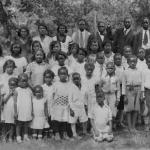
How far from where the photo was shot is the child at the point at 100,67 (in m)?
7.85

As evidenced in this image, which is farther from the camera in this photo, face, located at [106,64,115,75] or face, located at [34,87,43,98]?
face, located at [106,64,115,75]

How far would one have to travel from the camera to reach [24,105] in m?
7.35

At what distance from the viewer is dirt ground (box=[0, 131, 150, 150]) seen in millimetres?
6973

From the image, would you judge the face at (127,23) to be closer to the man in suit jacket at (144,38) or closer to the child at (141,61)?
the man in suit jacket at (144,38)

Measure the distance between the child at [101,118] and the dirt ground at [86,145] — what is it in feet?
0.56

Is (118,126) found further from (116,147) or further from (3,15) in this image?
(3,15)

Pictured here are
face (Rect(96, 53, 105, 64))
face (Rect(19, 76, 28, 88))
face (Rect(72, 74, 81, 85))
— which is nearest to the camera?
face (Rect(19, 76, 28, 88))

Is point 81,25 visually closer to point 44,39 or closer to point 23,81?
point 44,39

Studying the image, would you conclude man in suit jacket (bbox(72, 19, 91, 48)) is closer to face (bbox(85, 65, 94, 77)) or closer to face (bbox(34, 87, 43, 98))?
face (bbox(85, 65, 94, 77))

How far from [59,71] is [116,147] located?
1.69m

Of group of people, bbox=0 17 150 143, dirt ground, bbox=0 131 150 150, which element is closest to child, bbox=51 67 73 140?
group of people, bbox=0 17 150 143

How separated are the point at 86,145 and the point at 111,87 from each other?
4.16 feet

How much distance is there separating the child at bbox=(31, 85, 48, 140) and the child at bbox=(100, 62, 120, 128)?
1.17 m

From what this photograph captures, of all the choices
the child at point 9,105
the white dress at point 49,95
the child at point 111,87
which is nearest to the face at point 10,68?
the child at point 9,105
